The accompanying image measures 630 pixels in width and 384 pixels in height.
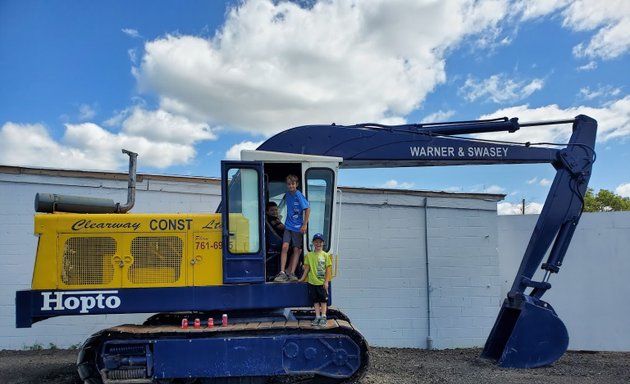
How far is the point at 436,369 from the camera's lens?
7.80 metres

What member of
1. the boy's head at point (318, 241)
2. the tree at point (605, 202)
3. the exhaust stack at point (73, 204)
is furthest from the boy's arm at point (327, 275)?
the tree at point (605, 202)

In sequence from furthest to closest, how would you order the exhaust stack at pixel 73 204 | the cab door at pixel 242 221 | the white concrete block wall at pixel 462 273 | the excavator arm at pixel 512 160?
the white concrete block wall at pixel 462 273 < the excavator arm at pixel 512 160 < the exhaust stack at pixel 73 204 < the cab door at pixel 242 221

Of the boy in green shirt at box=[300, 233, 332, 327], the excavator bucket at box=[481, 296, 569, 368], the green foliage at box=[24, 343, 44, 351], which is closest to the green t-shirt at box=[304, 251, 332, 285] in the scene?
the boy in green shirt at box=[300, 233, 332, 327]

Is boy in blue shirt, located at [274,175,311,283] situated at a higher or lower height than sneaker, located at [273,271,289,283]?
higher

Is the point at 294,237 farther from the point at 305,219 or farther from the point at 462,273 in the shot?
the point at 462,273

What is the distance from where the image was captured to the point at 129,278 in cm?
631

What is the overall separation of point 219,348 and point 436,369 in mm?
3417

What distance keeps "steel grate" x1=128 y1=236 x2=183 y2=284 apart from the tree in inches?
1163

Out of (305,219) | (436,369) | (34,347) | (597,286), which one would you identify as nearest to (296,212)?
(305,219)

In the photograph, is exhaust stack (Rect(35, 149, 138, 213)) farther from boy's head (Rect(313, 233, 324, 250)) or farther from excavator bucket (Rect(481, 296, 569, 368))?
excavator bucket (Rect(481, 296, 569, 368))

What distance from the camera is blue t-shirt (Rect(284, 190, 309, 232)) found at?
637 cm

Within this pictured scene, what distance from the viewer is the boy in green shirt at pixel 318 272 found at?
623cm

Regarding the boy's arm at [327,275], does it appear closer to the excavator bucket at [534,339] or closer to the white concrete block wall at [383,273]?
the excavator bucket at [534,339]

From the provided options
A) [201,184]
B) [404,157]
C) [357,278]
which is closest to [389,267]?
[357,278]
